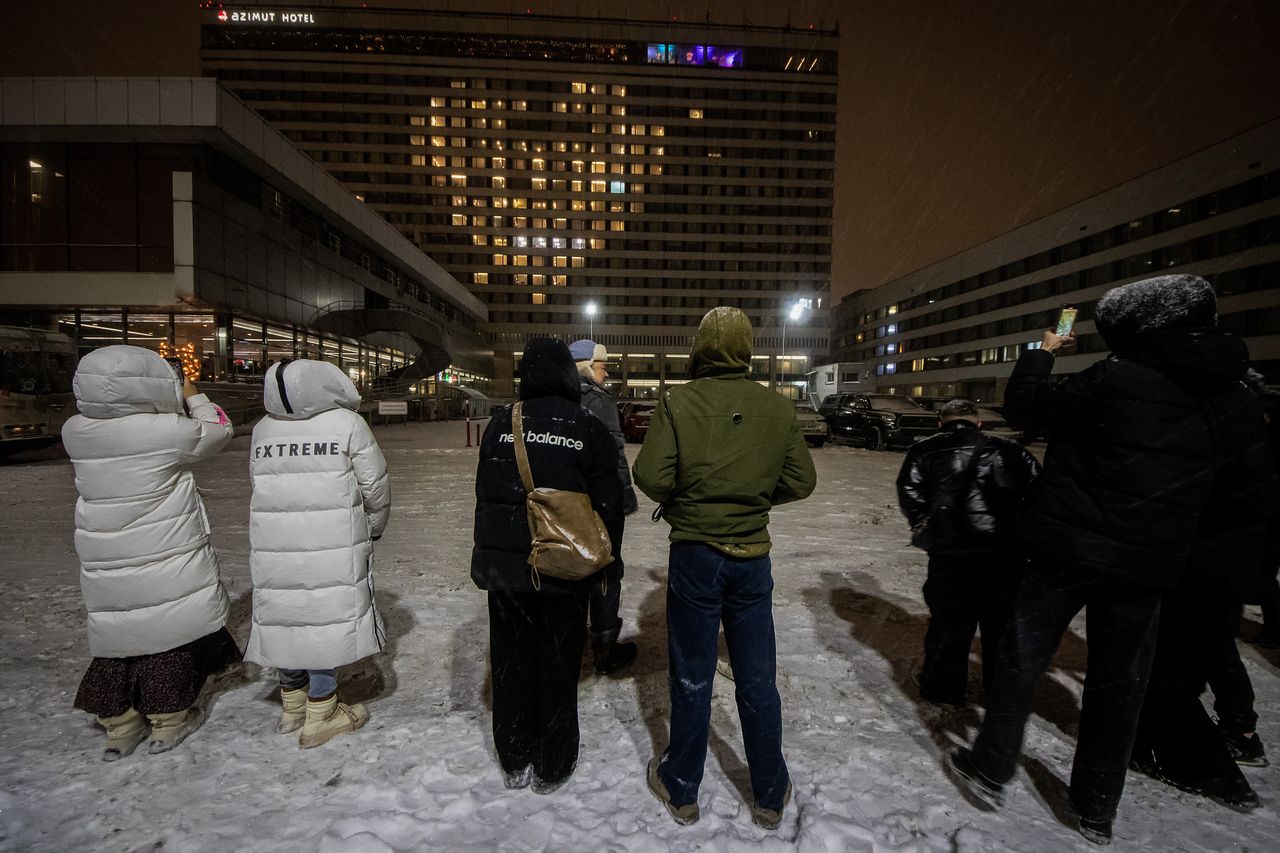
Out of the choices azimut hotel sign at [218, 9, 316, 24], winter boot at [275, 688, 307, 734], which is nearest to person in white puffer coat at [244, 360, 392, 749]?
winter boot at [275, 688, 307, 734]

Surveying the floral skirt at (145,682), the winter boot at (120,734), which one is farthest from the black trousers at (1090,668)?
the winter boot at (120,734)

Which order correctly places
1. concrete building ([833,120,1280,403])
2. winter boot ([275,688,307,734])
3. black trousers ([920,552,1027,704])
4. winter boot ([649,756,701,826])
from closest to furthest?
winter boot ([649,756,701,826]) < winter boot ([275,688,307,734]) < black trousers ([920,552,1027,704]) < concrete building ([833,120,1280,403])

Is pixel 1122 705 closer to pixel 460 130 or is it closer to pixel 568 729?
pixel 568 729

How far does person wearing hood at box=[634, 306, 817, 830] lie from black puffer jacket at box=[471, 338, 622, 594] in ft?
0.86

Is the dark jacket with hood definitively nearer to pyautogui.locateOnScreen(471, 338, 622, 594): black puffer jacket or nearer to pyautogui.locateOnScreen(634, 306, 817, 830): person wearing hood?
pyautogui.locateOnScreen(634, 306, 817, 830): person wearing hood

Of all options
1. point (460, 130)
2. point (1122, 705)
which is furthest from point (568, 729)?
point (460, 130)

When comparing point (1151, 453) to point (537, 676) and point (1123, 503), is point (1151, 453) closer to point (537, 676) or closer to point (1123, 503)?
point (1123, 503)

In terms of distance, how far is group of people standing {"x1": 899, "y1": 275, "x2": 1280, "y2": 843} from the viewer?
6.19ft

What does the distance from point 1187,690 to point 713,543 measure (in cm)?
231

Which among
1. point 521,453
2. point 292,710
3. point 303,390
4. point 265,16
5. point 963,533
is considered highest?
point 265,16

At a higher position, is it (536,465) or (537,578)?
(536,465)

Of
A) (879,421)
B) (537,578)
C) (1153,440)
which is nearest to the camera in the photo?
(1153,440)

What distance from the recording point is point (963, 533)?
2.82 m

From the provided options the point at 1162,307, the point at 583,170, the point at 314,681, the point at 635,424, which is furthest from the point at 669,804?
the point at 583,170
